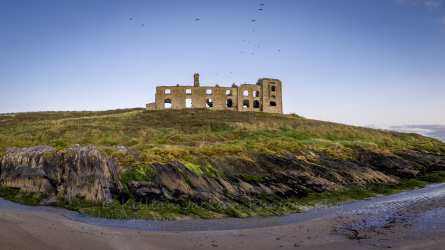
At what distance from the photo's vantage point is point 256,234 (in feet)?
24.4

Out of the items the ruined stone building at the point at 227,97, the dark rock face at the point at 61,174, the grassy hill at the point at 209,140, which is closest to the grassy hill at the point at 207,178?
the dark rock face at the point at 61,174

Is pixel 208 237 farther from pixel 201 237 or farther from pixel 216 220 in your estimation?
pixel 216 220

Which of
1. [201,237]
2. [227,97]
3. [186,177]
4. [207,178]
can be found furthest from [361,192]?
[227,97]

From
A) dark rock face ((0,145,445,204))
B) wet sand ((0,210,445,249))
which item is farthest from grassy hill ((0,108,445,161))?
wet sand ((0,210,445,249))

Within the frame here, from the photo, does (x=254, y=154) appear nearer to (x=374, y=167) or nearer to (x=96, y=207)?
(x=374, y=167)

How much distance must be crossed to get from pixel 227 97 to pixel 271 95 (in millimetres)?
9259

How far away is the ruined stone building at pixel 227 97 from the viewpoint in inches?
2167

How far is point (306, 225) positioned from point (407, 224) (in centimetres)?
270

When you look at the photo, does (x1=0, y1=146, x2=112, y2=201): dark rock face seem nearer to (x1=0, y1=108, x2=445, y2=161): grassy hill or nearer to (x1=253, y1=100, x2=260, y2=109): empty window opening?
(x1=0, y1=108, x2=445, y2=161): grassy hill

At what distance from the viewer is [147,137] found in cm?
2358

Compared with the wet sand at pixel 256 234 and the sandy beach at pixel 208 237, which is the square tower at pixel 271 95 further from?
the sandy beach at pixel 208 237

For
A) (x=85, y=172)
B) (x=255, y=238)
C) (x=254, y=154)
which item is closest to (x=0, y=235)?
(x=255, y=238)

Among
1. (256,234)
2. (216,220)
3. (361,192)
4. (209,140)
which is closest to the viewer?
(256,234)

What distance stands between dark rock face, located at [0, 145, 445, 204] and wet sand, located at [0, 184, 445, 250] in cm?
246
